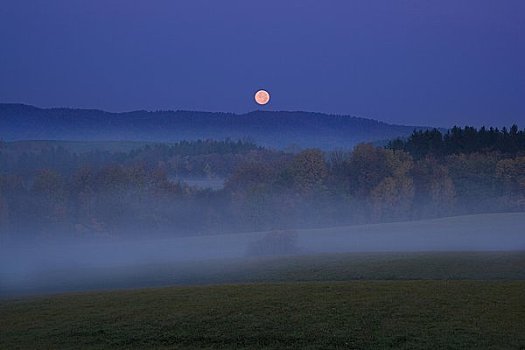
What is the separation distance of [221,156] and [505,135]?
272 feet

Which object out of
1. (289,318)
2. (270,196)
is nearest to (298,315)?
(289,318)

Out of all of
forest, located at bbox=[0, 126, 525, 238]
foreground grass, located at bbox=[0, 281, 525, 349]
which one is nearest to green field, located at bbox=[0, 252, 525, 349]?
foreground grass, located at bbox=[0, 281, 525, 349]

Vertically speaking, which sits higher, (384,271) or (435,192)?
(435,192)

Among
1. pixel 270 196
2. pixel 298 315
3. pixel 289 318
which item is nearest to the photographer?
pixel 289 318

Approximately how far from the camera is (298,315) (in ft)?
92.8

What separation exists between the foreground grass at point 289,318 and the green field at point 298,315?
0.05m

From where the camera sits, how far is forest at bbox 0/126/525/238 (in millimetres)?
106250

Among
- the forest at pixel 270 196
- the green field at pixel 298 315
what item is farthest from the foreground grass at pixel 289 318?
the forest at pixel 270 196

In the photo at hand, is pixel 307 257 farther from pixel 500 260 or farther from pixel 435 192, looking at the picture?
pixel 435 192

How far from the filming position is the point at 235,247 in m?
75.0

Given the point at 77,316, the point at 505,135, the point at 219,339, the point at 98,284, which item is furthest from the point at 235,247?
the point at 505,135

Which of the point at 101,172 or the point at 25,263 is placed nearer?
the point at 25,263

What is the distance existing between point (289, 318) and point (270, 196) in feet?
268

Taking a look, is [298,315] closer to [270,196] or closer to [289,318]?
[289,318]
